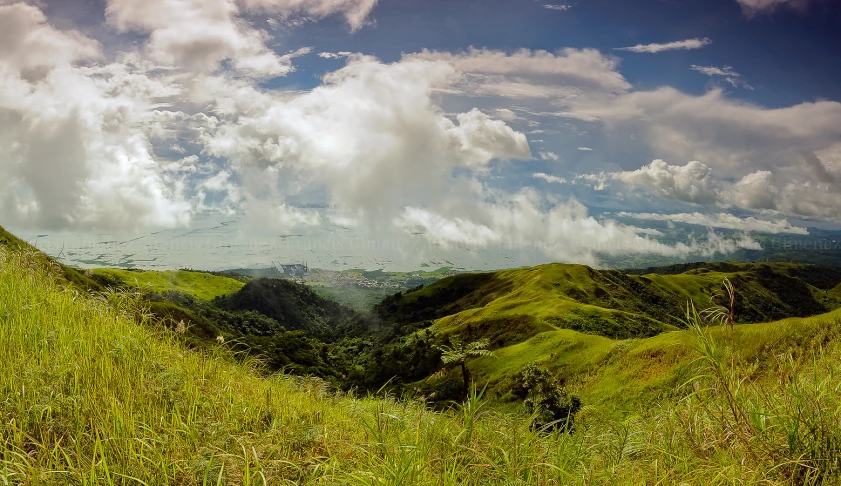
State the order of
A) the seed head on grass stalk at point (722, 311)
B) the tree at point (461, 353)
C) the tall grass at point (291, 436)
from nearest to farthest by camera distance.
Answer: the tall grass at point (291, 436), the seed head on grass stalk at point (722, 311), the tree at point (461, 353)

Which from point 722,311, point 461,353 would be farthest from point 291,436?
point 461,353

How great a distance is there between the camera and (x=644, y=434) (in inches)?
278

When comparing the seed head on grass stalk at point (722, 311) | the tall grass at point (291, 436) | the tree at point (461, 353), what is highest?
the seed head on grass stalk at point (722, 311)

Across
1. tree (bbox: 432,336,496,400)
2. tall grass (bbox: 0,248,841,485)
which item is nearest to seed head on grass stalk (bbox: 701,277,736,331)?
tall grass (bbox: 0,248,841,485)

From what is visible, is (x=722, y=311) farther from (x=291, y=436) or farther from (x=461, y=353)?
(x=461, y=353)

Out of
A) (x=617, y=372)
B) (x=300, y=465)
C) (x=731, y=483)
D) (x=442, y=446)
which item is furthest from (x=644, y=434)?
(x=617, y=372)

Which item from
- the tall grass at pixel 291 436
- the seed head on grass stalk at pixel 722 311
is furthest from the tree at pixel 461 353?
the seed head on grass stalk at pixel 722 311

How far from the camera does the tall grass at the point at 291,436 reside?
13.4 ft

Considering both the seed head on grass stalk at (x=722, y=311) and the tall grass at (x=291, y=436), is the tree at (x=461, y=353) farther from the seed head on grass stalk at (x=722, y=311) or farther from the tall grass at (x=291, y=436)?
the seed head on grass stalk at (x=722, y=311)

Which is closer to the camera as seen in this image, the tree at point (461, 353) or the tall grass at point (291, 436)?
the tall grass at point (291, 436)

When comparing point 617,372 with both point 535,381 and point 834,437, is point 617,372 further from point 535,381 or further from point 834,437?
point 834,437

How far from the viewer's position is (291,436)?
4949 mm

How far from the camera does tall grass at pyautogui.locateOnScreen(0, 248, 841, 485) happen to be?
13.4ft

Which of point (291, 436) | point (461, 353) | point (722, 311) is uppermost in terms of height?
point (722, 311)
